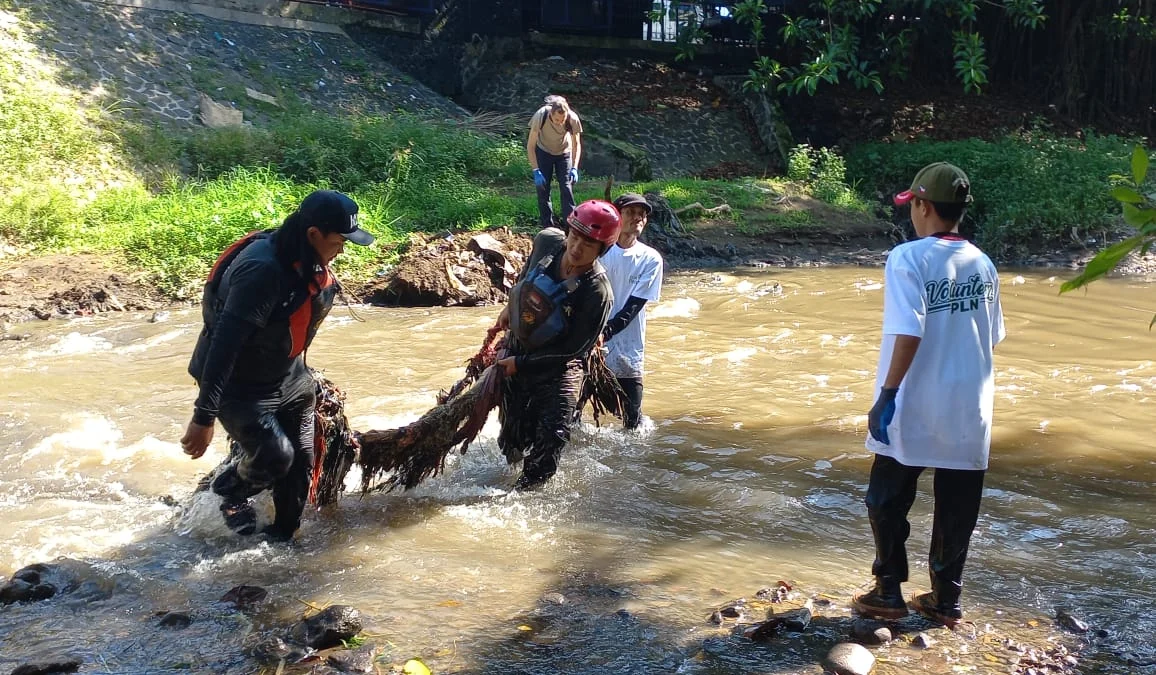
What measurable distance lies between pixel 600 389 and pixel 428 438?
1153 mm

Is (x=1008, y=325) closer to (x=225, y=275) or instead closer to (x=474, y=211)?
(x=474, y=211)

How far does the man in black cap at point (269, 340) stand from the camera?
391 cm

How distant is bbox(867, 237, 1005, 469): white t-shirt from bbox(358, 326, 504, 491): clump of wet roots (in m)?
2.23

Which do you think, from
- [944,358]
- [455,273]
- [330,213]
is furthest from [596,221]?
[455,273]

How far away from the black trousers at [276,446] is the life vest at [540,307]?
3.54 feet

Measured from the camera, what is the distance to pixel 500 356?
539 centimetres

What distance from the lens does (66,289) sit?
33.0 ft

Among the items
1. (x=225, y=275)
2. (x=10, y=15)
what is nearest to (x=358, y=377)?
(x=225, y=275)

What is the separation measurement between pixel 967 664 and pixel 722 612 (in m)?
0.92

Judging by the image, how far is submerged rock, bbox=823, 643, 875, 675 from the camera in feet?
11.5

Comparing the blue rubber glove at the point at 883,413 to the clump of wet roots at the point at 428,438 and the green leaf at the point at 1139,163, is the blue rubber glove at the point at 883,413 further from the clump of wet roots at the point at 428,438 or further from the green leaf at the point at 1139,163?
the clump of wet roots at the point at 428,438

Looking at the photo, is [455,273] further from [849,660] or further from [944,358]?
[849,660]

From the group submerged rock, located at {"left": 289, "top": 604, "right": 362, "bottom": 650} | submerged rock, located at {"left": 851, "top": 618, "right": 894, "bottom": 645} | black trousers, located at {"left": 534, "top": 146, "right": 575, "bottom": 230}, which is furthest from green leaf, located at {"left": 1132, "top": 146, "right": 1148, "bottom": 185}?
black trousers, located at {"left": 534, "top": 146, "right": 575, "bottom": 230}

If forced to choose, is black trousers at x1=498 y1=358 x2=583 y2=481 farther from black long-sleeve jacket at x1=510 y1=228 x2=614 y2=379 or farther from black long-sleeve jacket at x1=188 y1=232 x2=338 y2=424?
black long-sleeve jacket at x1=188 y1=232 x2=338 y2=424
